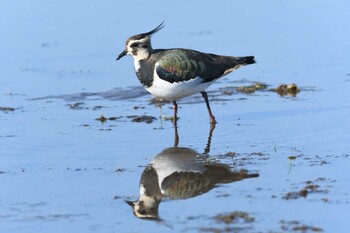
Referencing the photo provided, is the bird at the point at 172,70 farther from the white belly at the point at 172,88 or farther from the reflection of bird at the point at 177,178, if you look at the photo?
the reflection of bird at the point at 177,178

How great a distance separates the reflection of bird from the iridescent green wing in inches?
51.4

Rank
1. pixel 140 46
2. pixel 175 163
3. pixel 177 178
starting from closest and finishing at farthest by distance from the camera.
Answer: pixel 177 178 → pixel 175 163 → pixel 140 46

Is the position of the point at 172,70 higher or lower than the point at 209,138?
higher

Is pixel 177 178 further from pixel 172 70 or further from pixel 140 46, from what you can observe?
pixel 140 46

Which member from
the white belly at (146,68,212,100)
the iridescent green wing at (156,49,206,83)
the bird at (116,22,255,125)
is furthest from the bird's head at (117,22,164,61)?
the white belly at (146,68,212,100)

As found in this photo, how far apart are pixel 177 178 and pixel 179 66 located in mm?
2338

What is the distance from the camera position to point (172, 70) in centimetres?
1022

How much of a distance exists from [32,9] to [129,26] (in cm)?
230

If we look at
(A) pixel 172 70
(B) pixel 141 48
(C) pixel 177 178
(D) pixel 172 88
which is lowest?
(C) pixel 177 178

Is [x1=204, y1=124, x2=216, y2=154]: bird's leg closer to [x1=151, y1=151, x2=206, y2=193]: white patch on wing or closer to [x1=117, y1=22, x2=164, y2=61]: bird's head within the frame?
[x1=151, y1=151, x2=206, y2=193]: white patch on wing

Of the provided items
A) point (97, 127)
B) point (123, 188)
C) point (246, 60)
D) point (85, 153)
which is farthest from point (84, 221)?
point (246, 60)

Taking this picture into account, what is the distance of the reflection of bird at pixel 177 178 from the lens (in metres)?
7.58

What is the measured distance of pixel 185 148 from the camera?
30.8ft

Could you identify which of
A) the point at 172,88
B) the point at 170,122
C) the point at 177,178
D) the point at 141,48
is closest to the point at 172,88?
the point at 172,88
